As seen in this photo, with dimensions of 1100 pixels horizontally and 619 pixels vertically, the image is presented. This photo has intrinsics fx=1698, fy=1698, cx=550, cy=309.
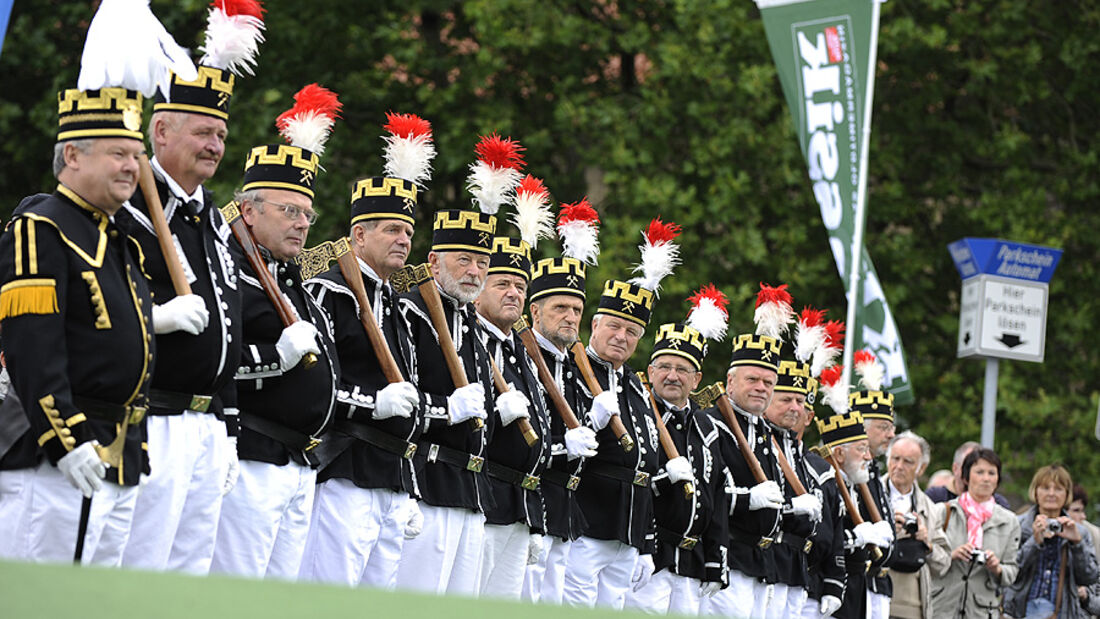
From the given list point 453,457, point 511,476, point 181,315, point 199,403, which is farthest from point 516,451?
point 181,315

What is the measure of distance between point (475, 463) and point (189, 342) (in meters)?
2.16

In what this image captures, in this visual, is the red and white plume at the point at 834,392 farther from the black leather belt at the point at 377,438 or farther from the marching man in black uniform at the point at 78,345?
the marching man in black uniform at the point at 78,345

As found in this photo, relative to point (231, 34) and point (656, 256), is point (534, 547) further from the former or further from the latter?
point (231, 34)

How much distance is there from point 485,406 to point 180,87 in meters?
2.16

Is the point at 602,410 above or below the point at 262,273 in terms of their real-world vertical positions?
below

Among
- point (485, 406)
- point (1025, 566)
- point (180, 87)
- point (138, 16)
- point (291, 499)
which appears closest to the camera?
point (138, 16)

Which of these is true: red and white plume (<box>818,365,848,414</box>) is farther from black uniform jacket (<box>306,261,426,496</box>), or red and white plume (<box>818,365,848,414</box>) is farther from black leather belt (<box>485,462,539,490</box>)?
black uniform jacket (<box>306,261,426,496</box>)

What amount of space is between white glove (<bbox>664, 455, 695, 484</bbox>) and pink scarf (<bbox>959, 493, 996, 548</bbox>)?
12.3ft

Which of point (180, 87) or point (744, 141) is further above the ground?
point (744, 141)

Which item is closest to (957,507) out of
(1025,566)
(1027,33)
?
(1025,566)

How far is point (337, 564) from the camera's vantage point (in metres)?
6.30

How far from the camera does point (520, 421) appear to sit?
24.0 feet

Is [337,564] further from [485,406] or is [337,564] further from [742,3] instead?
[742,3]

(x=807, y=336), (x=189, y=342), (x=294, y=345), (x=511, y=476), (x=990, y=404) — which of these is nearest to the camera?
(x=189, y=342)
